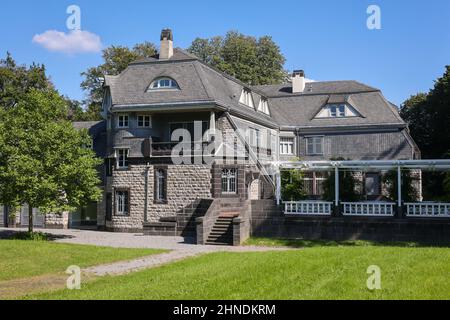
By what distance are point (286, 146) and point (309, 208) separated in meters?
14.9

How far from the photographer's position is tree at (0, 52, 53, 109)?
1532 inches

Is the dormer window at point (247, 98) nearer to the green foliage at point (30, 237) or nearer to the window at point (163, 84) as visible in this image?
the window at point (163, 84)

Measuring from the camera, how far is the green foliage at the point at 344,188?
2323cm

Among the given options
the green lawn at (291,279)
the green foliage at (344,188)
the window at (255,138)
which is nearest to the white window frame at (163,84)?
the window at (255,138)

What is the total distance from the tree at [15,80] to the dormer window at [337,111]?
2265cm

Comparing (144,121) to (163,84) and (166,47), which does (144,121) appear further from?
(166,47)

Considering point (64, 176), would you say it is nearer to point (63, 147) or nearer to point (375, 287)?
point (63, 147)

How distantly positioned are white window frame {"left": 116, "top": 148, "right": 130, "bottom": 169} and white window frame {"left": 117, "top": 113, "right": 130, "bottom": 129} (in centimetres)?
138

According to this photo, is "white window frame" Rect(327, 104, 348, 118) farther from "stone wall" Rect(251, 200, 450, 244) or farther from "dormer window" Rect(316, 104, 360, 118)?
"stone wall" Rect(251, 200, 450, 244)

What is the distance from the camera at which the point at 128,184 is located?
28172 mm

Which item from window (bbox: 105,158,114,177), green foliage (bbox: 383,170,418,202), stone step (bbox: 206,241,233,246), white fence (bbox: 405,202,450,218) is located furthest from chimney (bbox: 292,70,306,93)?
stone step (bbox: 206,241,233,246)

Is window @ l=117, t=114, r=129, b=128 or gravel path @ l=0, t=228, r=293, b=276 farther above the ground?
window @ l=117, t=114, r=129, b=128

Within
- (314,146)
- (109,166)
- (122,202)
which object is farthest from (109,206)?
(314,146)
